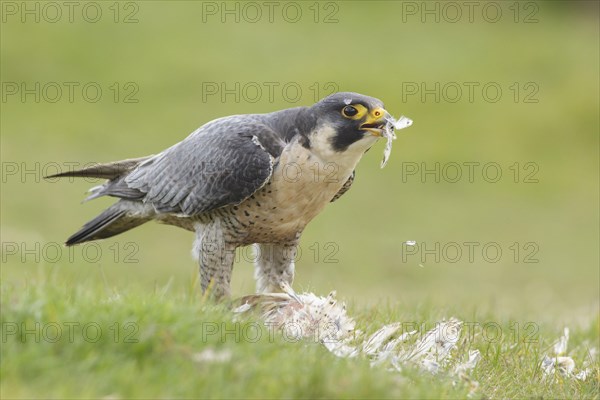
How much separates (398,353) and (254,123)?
Answer: 203cm

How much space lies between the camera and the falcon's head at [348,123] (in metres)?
6.12

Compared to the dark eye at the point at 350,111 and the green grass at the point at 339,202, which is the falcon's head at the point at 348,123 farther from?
the green grass at the point at 339,202

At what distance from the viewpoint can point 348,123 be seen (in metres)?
6.14

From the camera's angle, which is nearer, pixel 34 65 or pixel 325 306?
pixel 325 306

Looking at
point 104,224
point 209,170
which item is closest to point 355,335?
point 209,170


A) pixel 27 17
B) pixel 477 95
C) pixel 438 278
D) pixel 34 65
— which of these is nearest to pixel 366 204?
pixel 438 278

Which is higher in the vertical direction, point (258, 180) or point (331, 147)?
point (331, 147)

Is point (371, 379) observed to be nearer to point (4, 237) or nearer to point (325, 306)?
point (325, 306)

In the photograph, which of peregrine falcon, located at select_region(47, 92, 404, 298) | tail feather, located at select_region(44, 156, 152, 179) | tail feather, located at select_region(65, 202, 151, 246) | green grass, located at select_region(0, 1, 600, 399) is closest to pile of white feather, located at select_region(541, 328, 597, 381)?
green grass, located at select_region(0, 1, 600, 399)

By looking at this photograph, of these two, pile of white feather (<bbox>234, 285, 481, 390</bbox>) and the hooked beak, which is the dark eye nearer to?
the hooked beak

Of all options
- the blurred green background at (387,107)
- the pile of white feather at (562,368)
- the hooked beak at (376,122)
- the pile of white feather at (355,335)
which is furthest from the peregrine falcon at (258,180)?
the blurred green background at (387,107)

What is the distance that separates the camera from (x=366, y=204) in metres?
21.3

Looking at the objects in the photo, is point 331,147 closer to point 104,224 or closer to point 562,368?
point 562,368

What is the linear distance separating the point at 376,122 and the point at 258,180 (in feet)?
2.68
